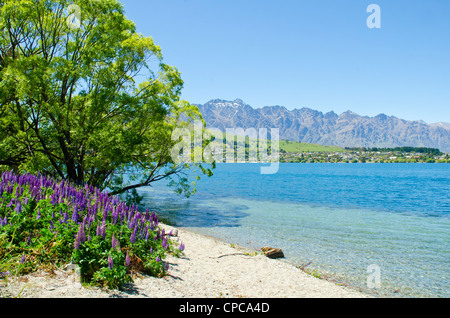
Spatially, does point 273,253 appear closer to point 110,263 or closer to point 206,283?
point 206,283

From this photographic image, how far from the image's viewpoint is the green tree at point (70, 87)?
19.2 metres

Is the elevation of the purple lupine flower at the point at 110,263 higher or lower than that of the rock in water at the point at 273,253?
higher

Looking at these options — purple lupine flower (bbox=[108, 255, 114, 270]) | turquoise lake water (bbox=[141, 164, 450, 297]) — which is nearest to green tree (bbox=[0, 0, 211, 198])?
turquoise lake water (bbox=[141, 164, 450, 297])

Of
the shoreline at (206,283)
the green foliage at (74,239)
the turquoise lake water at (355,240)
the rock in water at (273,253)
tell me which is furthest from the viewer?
the rock in water at (273,253)

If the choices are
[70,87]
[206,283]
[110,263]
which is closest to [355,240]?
[206,283]

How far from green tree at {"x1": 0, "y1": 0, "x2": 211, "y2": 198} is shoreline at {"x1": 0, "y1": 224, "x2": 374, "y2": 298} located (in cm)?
1165

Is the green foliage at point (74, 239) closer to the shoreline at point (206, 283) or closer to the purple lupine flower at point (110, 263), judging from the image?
the purple lupine flower at point (110, 263)

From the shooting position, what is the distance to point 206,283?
8.27 m

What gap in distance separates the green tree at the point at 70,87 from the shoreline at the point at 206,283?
11.7m

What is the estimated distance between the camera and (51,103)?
20516 millimetres

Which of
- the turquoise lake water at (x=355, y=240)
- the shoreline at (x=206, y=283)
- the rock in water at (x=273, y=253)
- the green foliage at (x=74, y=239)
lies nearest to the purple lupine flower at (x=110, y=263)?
the green foliage at (x=74, y=239)

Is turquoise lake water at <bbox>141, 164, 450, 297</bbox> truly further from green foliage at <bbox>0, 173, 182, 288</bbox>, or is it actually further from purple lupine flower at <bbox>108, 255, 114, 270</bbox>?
purple lupine flower at <bbox>108, 255, 114, 270</bbox>
